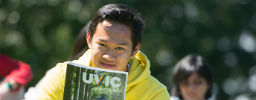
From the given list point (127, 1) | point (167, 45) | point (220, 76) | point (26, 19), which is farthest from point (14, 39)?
point (220, 76)

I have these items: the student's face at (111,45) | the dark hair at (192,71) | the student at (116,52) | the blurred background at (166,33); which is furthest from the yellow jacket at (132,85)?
the blurred background at (166,33)

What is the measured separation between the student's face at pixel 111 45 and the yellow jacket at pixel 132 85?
0.20 metres

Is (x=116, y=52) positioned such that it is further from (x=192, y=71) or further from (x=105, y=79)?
(x=192, y=71)

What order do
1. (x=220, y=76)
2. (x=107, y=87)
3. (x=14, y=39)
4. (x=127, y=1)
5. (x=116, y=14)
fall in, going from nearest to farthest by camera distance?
(x=107, y=87), (x=116, y=14), (x=127, y=1), (x=14, y=39), (x=220, y=76)

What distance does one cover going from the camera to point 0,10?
1106cm

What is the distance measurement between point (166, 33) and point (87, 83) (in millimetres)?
9037

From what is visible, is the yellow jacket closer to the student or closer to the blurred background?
the student

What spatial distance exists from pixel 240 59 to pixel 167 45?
1988 millimetres

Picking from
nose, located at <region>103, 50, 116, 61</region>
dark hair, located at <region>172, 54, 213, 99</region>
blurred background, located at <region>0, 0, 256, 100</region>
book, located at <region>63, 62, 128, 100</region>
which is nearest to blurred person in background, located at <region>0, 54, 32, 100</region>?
dark hair, located at <region>172, 54, 213, 99</region>

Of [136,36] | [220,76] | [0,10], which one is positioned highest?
[136,36]

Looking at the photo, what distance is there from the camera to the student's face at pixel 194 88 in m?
5.15

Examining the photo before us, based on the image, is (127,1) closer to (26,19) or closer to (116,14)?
(26,19)

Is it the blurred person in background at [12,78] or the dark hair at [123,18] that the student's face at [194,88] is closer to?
the blurred person in background at [12,78]

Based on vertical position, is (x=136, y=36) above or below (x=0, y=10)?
above
